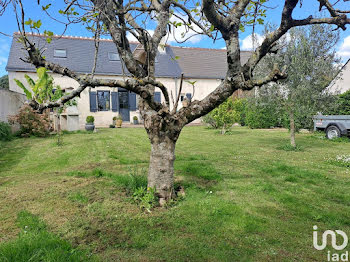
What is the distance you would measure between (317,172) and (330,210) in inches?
96.0

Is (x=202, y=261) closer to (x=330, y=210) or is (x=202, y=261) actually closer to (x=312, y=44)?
(x=330, y=210)

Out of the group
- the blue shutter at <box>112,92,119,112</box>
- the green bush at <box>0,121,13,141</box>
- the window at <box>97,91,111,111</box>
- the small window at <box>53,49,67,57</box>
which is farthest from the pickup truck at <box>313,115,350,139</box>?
the small window at <box>53,49,67,57</box>

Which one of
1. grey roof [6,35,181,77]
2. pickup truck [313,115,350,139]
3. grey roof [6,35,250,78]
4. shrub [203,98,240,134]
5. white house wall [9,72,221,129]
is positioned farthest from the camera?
grey roof [6,35,250,78]

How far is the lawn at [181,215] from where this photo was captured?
2635 mm

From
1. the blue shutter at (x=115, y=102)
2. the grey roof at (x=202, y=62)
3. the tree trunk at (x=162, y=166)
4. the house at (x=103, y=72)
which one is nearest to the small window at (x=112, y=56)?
the house at (x=103, y=72)

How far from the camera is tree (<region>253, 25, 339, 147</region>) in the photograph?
8.71 metres

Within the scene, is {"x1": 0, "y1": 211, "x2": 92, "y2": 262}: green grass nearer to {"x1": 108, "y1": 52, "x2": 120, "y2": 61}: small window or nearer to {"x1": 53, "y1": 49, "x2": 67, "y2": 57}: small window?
{"x1": 53, "y1": 49, "x2": 67, "y2": 57}: small window

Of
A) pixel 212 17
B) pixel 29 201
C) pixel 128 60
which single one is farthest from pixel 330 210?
pixel 29 201

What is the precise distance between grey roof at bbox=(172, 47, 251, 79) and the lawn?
61.8 ft

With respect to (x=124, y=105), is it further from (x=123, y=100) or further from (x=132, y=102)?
(x=132, y=102)

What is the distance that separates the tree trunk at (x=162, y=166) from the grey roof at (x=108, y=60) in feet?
55.1

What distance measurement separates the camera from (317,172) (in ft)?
19.7

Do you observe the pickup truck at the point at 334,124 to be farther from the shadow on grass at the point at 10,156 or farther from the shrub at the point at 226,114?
the shadow on grass at the point at 10,156

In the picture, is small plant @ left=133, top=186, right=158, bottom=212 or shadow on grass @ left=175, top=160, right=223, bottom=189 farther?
shadow on grass @ left=175, top=160, right=223, bottom=189
